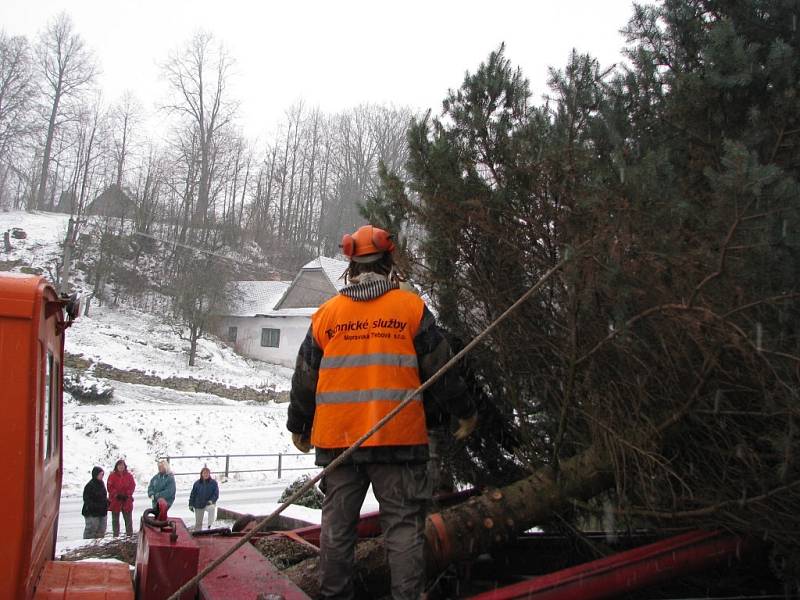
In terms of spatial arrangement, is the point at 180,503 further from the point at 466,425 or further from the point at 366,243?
the point at 366,243

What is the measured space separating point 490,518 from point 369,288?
157 cm

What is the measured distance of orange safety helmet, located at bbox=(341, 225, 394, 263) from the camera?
3340 mm

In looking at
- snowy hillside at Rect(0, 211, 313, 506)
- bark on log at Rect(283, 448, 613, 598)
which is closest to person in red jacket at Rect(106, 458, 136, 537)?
snowy hillside at Rect(0, 211, 313, 506)

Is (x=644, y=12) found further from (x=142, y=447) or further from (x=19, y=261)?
(x=19, y=261)

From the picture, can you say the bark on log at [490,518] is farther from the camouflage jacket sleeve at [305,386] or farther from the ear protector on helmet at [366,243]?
the ear protector on helmet at [366,243]

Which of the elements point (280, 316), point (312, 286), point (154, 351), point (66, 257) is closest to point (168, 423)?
point (66, 257)

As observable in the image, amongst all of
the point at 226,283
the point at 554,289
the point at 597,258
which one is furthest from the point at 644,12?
the point at 226,283

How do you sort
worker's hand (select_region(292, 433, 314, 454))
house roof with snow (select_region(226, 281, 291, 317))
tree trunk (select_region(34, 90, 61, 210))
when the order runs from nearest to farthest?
worker's hand (select_region(292, 433, 314, 454)) → house roof with snow (select_region(226, 281, 291, 317)) → tree trunk (select_region(34, 90, 61, 210))

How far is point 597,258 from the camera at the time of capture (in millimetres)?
3115

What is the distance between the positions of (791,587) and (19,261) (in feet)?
139

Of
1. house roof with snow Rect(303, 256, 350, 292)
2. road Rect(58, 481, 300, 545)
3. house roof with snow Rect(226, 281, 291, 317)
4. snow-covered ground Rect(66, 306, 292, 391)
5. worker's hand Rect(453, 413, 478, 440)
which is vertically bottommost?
road Rect(58, 481, 300, 545)

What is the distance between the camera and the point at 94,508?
11.5 meters

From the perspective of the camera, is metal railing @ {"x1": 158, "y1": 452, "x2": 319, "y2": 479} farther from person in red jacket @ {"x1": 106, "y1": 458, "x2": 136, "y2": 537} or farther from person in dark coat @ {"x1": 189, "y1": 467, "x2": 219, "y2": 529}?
person in dark coat @ {"x1": 189, "y1": 467, "x2": 219, "y2": 529}

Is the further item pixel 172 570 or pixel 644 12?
pixel 644 12
